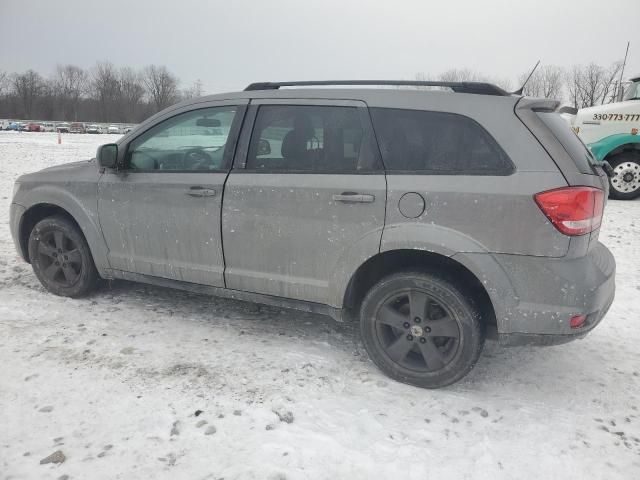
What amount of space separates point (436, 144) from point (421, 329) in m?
1.16

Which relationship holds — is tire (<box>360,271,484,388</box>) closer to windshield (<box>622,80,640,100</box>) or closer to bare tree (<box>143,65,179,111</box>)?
windshield (<box>622,80,640,100</box>)

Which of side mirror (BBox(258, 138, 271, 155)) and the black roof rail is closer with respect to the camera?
the black roof rail

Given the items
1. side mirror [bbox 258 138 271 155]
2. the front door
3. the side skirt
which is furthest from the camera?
the front door

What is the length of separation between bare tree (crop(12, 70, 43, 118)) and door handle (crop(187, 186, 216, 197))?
10365 cm

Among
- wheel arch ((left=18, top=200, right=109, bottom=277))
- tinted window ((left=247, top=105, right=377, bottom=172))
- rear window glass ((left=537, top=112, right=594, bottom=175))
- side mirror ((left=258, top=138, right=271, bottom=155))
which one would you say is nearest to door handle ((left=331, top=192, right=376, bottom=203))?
tinted window ((left=247, top=105, right=377, bottom=172))

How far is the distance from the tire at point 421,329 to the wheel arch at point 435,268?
93 mm

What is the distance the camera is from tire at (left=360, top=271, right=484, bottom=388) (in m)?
3.00

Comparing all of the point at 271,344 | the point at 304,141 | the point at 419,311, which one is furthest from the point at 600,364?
the point at 304,141

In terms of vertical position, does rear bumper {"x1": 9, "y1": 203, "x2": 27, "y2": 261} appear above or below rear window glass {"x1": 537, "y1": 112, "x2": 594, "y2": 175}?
below

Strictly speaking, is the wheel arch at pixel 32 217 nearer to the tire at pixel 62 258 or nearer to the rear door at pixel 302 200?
the tire at pixel 62 258

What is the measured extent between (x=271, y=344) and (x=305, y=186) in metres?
1.25

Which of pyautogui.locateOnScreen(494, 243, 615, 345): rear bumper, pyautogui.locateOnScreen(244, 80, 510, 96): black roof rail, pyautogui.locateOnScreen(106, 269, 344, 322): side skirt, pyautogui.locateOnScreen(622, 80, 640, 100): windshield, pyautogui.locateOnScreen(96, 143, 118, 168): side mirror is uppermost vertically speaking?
pyautogui.locateOnScreen(622, 80, 640, 100): windshield

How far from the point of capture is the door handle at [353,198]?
10.2 feet

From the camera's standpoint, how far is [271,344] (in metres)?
3.72
